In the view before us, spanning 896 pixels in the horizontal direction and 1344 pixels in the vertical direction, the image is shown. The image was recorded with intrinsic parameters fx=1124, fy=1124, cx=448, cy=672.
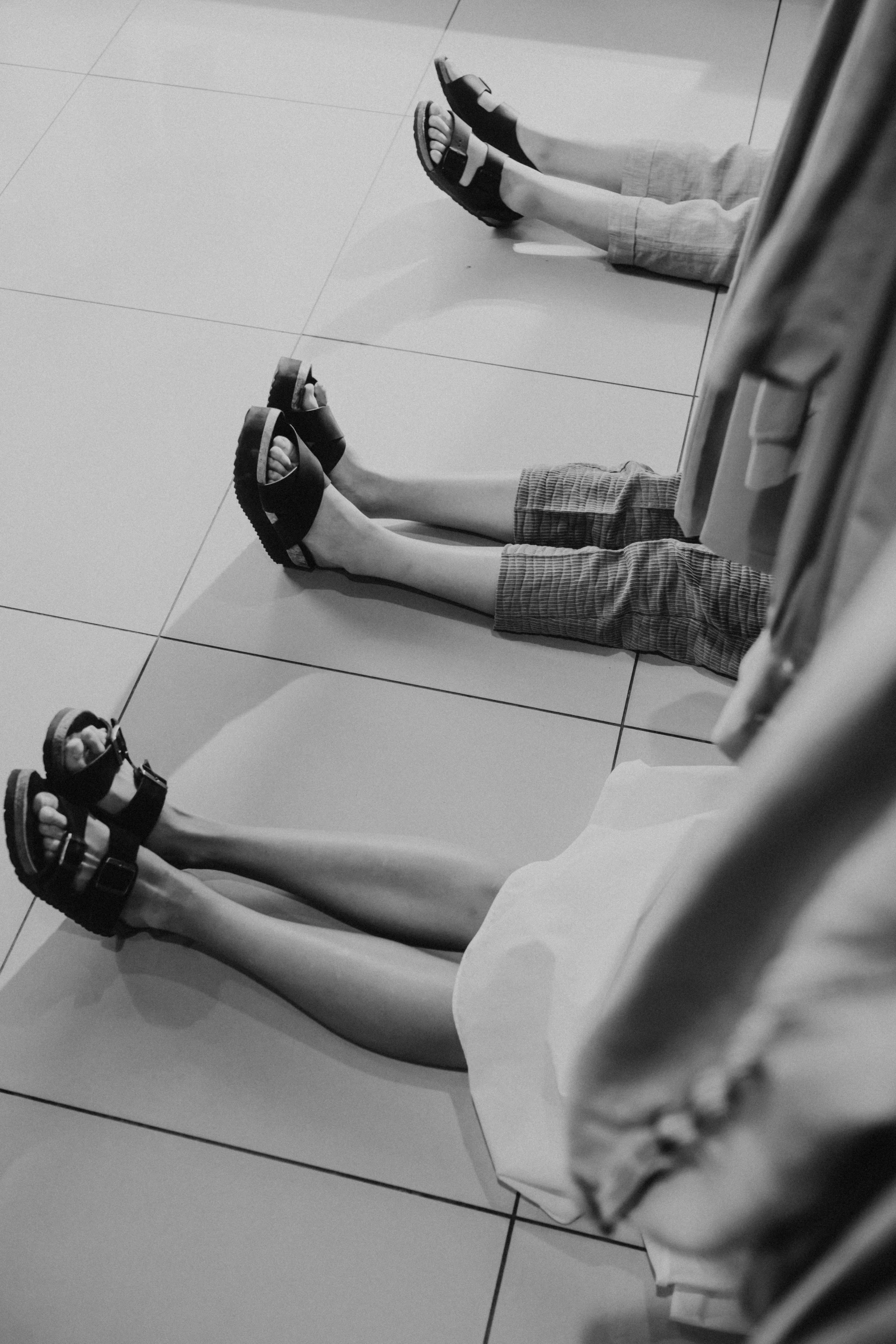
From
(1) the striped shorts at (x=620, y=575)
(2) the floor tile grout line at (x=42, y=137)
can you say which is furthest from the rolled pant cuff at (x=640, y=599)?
(2) the floor tile grout line at (x=42, y=137)

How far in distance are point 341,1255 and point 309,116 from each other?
2012mm

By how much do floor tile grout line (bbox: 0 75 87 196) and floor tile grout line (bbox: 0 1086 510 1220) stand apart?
1.69 meters

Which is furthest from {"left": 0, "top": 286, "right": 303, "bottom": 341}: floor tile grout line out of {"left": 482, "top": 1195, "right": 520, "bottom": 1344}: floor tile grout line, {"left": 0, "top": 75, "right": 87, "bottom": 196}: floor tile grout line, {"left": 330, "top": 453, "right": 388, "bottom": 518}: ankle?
{"left": 482, "top": 1195, "right": 520, "bottom": 1344}: floor tile grout line

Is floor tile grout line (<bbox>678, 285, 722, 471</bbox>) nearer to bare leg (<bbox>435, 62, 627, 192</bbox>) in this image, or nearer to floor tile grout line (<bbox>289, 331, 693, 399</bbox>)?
floor tile grout line (<bbox>289, 331, 693, 399</bbox>)

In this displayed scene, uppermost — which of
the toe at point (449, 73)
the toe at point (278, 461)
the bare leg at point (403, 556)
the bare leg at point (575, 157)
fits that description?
the toe at point (449, 73)

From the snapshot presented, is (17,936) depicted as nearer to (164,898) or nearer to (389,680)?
(164,898)

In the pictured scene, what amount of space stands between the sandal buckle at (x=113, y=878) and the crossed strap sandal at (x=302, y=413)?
642mm

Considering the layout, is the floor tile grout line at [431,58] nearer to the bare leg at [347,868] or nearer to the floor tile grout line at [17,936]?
the bare leg at [347,868]

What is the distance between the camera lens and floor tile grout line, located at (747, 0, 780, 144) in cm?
214

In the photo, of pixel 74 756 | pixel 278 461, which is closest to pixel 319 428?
pixel 278 461

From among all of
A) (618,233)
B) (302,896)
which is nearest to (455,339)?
(618,233)

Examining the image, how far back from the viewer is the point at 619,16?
7.79 ft

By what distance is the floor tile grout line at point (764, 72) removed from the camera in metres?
2.14

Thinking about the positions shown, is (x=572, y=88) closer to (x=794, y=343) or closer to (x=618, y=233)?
(x=618, y=233)
